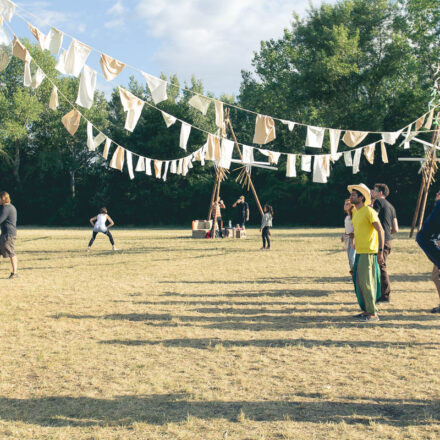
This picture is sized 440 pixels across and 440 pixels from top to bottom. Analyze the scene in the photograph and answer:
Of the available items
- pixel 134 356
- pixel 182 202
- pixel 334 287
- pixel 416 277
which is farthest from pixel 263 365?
pixel 182 202

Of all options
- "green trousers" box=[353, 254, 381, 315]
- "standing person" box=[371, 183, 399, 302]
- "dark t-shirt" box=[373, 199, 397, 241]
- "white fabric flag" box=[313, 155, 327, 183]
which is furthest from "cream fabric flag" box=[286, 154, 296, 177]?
"green trousers" box=[353, 254, 381, 315]

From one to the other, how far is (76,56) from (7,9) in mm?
1075

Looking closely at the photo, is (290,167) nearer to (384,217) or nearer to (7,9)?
(384,217)

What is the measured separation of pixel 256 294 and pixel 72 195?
33.3 metres

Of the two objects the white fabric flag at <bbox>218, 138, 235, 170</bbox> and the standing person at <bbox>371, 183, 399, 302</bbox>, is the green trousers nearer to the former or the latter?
the standing person at <bbox>371, 183, 399, 302</bbox>

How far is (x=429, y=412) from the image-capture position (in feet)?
11.0

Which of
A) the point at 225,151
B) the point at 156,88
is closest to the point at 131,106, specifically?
the point at 156,88

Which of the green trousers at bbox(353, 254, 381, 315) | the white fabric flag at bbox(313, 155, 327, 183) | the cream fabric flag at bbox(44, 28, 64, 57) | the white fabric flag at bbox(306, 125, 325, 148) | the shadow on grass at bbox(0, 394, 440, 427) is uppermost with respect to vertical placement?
the cream fabric flag at bbox(44, 28, 64, 57)

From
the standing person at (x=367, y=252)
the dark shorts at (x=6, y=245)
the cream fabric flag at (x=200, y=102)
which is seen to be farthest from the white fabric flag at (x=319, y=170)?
the dark shorts at (x=6, y=245)

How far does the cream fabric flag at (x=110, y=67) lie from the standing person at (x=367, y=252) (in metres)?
4.15

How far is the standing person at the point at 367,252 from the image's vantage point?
6.04m

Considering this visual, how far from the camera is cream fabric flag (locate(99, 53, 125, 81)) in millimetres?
7320

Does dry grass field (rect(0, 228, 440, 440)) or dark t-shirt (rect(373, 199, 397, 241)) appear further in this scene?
dark t-shirt (rect(373, 199, 397, 241))

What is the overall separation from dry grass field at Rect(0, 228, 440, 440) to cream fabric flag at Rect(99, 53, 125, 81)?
3619 mm
